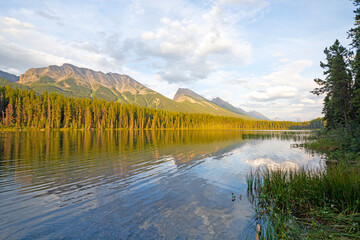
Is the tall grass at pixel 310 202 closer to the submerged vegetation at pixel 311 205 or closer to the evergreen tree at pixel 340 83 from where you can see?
the submerged vegetation at pixel 311 205

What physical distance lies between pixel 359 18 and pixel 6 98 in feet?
424

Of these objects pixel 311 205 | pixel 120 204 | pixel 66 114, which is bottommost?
pixel 120 204

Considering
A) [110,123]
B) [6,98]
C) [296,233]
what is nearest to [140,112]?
[110,123]

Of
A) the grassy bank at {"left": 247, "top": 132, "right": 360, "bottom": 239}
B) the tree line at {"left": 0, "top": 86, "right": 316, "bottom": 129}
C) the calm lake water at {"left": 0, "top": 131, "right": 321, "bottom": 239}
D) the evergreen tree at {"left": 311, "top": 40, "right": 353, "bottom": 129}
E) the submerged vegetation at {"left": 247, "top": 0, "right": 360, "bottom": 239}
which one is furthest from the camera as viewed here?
the tree line at {"left": 0, "top": 86, "right": 316, "bottom": 129}

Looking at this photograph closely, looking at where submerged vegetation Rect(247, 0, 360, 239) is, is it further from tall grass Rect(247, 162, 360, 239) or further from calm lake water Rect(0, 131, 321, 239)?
calm lake water Rect(0, 131, 321, 239)

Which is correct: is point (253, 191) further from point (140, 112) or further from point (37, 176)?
point (140, 112)

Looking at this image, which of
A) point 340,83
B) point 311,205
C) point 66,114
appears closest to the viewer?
point 311,205

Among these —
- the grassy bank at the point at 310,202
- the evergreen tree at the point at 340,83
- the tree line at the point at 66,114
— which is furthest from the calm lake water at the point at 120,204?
the tree line at the point at 66,114

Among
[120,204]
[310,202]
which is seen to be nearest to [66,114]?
[120,204]

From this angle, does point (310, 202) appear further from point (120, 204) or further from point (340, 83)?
point (340, 83)

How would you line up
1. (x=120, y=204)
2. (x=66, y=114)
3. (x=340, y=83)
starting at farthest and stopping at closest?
(x=66, y=114) < (x=340, y=83) < (x=120, y=204)

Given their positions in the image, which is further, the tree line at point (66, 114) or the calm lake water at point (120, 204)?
the tree line at point (66, 114)

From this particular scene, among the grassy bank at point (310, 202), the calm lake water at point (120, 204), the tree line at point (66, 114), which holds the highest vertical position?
the tree line at point (66, 114)

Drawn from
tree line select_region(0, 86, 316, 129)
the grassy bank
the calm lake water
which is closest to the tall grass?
the grassy bank
